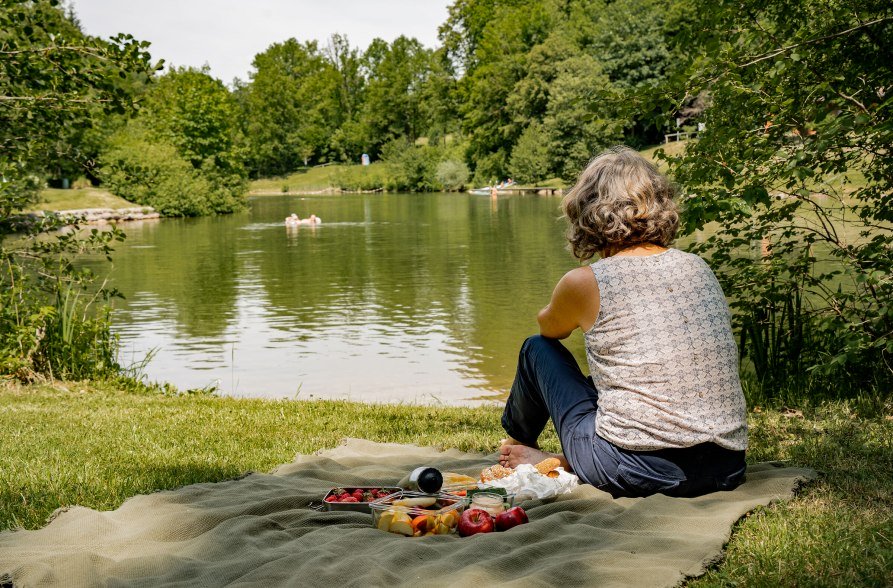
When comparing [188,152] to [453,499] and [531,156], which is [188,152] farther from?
[453,499]

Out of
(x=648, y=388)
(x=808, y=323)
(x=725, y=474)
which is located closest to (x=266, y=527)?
(x=648, y=388)

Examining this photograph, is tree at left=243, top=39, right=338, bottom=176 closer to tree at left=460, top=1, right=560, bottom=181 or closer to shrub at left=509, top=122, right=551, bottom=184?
tree at left=460, top=1, right=560, bottom=181

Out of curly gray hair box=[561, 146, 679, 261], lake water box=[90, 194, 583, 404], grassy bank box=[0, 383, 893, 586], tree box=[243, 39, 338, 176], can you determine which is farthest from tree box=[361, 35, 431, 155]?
curly gray hair box=[561, 146, 679, 261]

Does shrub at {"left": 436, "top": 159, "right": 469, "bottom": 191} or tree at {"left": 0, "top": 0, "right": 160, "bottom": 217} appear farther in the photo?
shrub at {"left": 436, "top": 159, "right": 469, "bottom": 191}

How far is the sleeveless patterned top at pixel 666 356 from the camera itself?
3.20m

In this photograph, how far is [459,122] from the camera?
74.2m

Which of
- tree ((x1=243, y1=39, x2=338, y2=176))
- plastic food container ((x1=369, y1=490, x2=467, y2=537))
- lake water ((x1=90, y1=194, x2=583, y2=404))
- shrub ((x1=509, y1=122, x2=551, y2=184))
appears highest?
tree ((x1=243, y1=39, x2=338, y2=176))

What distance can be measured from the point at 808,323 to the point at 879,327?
948mm

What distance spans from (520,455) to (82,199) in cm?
3917

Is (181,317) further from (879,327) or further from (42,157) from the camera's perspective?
(879,327)

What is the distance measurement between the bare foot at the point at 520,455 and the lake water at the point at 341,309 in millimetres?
3964

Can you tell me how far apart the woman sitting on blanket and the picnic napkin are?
145 millimetres

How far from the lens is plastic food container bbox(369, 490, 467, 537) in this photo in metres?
3.21

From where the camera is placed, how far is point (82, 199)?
38719 millimetres
